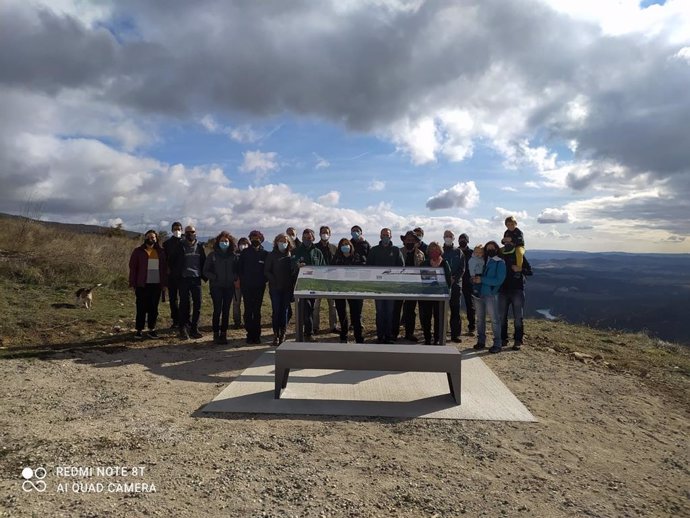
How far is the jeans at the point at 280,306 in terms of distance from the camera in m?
8.36

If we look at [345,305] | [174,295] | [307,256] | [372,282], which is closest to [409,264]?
[345,305]

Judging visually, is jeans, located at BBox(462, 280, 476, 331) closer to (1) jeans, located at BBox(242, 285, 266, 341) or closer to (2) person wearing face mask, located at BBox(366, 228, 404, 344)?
(2) person wearing face mask, located at BBox(366, 228, 404, 344)

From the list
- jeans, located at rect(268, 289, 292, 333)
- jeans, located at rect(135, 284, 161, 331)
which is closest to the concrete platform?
jeans, located at rect(268, 289, 292, 333)

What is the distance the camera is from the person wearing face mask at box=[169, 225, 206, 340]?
8477 mm

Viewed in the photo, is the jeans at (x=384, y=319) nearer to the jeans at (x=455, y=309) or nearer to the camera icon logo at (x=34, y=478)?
the jeans at (x=455, y=309)

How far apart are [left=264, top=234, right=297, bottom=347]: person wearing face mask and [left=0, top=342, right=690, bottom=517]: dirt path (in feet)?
7.87

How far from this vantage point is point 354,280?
23.9ft

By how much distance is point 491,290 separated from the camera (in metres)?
8.21

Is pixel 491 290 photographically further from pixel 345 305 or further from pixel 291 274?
pixel 291 274

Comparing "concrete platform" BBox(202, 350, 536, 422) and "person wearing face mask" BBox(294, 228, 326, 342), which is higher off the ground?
"person wearing face mask" BBox(294, 228, 326, 342)

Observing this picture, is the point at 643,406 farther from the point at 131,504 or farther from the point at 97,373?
the point at 97,373

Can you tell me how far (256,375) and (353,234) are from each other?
11.6 feet

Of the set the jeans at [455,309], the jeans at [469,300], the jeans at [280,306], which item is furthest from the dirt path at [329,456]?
the jeans at [469,300]

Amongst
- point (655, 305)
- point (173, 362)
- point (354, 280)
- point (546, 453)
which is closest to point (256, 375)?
point (173, 362)
